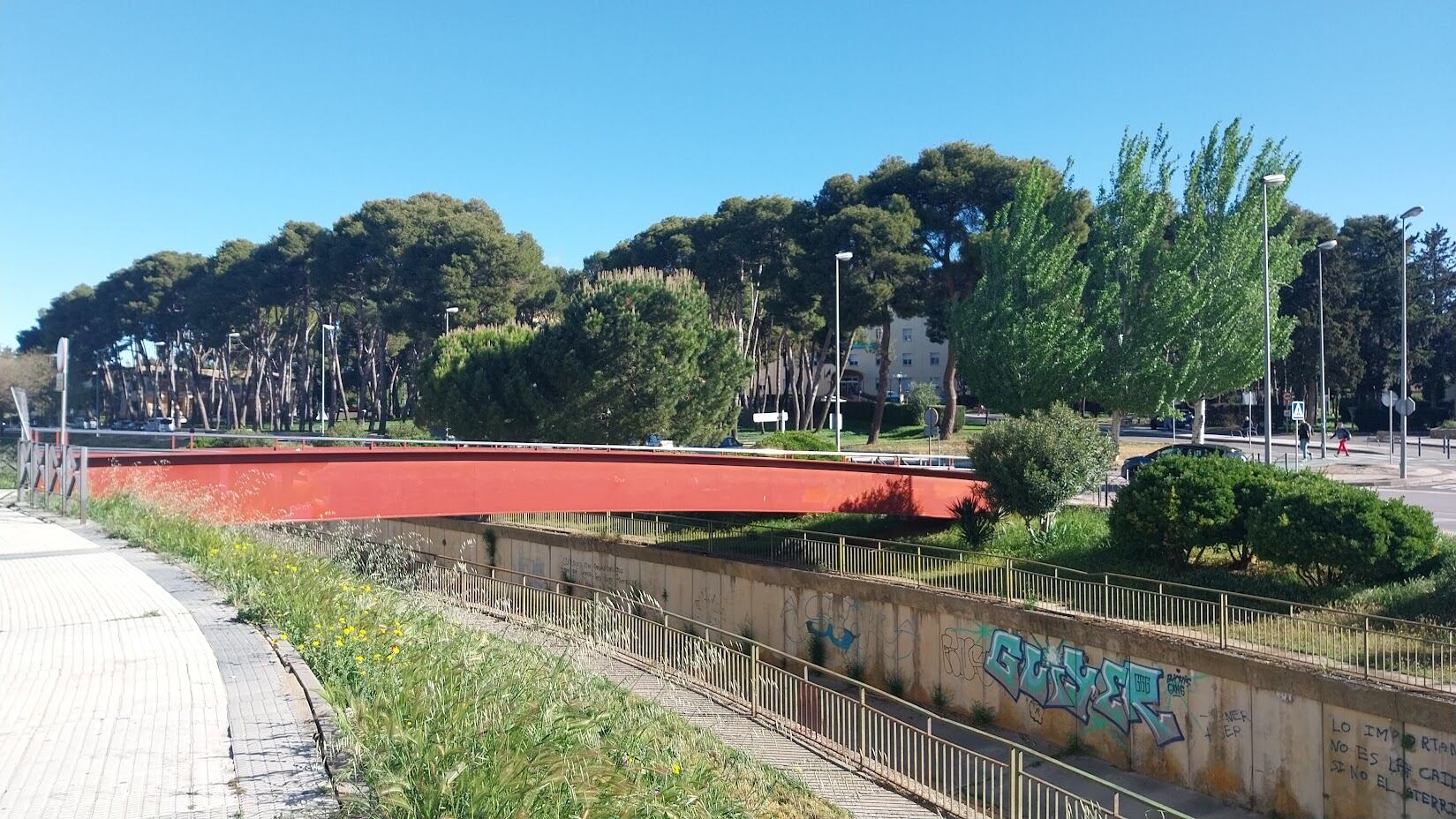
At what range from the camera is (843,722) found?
44.2 feet

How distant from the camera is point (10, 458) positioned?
93.0 ft

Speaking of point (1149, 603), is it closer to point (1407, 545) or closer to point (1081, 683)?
point (1081, 683)

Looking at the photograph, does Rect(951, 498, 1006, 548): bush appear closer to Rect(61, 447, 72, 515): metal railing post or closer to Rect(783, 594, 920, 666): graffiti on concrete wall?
Rect(783, 594, 920, 666): graffiti on concrete wall

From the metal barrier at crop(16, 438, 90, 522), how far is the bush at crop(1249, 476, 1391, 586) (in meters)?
19.4

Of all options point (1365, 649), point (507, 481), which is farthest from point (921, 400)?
point (1365, 649)

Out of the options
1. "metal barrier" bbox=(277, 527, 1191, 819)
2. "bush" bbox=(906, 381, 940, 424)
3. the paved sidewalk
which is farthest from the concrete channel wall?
"bush" bbox=(906, 381, 940, 424)

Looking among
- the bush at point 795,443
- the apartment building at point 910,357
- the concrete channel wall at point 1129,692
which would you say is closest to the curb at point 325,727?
the concrete channel wall at point 1129,692

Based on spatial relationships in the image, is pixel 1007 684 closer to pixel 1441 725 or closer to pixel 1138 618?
pixel 1138 618

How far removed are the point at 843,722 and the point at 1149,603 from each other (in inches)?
257

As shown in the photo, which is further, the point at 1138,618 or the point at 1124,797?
the point at 1138,618

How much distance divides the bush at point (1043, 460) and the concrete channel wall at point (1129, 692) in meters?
3.75

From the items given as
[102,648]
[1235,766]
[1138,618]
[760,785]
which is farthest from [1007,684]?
[102,648]

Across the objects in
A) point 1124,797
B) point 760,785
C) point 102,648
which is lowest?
point 1124,797

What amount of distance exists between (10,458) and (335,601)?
2445 centimetres
